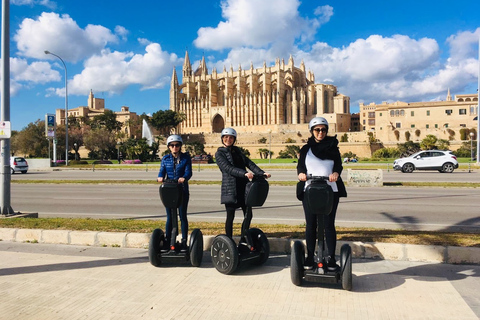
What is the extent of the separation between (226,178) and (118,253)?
7.82ft

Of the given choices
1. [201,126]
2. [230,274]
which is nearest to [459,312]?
[230,274]

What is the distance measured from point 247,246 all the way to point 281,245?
978 mm

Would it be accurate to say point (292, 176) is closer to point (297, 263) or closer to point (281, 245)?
point (281, 245)

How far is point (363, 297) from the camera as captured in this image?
4.28 m

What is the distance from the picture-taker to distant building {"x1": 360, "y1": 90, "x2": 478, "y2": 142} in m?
71.2

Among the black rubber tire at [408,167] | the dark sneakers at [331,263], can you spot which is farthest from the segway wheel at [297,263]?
the black rubber tire at [408,167]

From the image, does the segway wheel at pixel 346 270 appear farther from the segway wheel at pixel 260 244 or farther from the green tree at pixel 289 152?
the green tree at pixel 289 152

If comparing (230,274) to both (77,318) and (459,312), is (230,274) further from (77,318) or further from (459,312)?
(459,312)

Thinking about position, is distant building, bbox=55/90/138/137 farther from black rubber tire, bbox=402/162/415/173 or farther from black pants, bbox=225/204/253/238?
black pants, bbox=225/204/253/238

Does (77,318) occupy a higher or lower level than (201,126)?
lower

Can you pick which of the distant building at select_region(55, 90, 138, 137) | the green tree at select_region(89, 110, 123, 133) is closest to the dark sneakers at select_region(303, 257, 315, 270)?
the green tree at select_region(89, 110, 123, 133)

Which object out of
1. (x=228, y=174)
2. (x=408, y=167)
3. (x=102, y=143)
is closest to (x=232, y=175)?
(x=228, y=174)

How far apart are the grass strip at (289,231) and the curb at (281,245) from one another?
25 cm

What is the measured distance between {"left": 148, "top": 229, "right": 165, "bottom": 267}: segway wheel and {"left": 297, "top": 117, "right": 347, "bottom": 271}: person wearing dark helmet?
78.7 inches
